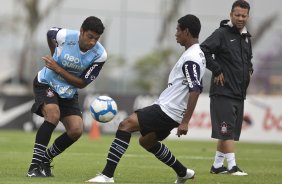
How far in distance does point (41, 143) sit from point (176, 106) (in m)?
1.86

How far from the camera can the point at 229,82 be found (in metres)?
12.6

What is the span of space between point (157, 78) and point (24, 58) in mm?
5469

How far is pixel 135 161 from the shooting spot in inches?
583

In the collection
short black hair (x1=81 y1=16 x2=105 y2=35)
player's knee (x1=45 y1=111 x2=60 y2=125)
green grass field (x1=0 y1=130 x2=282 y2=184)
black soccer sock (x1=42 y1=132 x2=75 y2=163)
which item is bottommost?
green grass field (x1=0 y1=130 x2=282 y2=184)

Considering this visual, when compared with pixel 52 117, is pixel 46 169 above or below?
below

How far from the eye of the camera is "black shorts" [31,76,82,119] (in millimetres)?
10898

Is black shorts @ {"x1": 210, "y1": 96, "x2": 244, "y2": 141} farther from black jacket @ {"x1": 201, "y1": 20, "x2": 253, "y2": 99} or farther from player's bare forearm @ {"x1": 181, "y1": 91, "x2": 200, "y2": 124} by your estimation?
player's bare forearm @ {"x1": 181, "y1": 91, "x2": 200, "y2": 124}

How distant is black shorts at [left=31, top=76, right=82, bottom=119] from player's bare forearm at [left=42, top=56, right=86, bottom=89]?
0.32m

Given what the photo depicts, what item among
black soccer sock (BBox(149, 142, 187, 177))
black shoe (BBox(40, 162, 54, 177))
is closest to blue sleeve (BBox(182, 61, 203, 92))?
black soccer sock (BBox(149, 142, 187, 177))

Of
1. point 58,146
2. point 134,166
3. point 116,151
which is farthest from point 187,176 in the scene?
point 134,166

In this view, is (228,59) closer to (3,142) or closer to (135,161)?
(135,161)

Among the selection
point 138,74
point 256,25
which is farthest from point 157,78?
point 256,25

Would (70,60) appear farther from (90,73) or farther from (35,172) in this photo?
(35,172)

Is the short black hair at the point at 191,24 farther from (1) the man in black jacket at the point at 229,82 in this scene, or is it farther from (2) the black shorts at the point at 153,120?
(1) the man in black jacket at the point at 229,82
